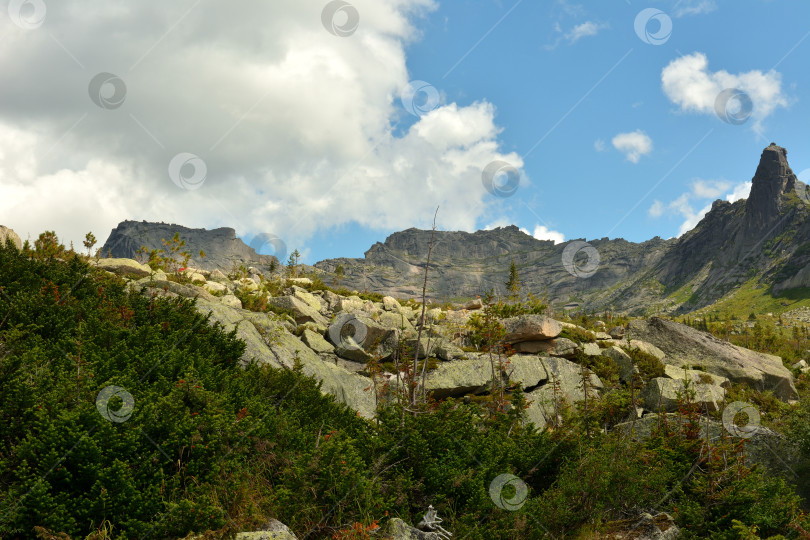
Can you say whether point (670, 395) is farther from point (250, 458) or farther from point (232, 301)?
point (232, 301)

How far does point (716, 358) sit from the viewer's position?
68.7ft

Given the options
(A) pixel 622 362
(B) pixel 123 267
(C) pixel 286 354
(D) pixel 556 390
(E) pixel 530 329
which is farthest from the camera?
(E) pixel 530 329

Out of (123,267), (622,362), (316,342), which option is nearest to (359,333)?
(316,342)

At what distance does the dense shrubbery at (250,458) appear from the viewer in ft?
16.0

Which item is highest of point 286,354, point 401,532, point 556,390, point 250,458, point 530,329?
point 530,329

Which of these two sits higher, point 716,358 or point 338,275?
point 338,275

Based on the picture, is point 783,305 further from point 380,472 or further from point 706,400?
point 380,472

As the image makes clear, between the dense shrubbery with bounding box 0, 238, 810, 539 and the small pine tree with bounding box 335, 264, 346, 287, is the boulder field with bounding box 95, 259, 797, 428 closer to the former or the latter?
the dense shrubbery with bounding box 0, 238, 810, 539

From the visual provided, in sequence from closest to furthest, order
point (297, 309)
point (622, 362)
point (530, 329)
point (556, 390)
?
point (556, 390), point (622, 362), point (530, 329), point (297, 309)

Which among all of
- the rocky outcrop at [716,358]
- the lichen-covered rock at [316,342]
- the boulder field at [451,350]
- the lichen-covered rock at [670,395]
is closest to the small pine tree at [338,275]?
the boulder field at [451,350]

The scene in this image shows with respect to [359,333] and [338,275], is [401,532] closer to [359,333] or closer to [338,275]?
[359,333]

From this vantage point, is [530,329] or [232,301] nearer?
[232,301]

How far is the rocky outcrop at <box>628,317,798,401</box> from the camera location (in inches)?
796

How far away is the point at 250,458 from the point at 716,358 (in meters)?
21.8
